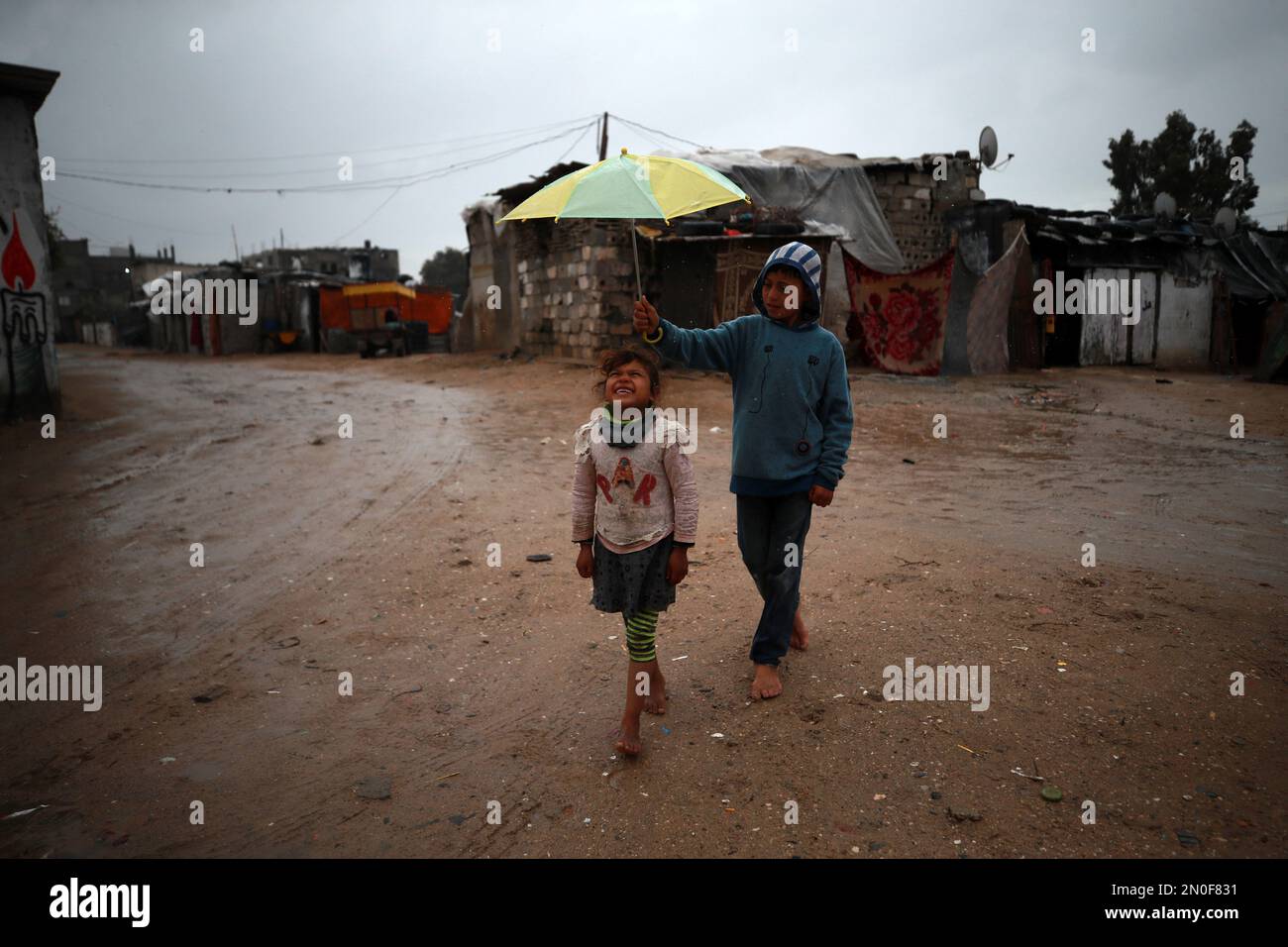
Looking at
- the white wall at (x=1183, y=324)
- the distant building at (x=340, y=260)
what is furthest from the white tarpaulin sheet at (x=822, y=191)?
the distant building at (x=340, y=260)

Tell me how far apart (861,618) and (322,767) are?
2.54m

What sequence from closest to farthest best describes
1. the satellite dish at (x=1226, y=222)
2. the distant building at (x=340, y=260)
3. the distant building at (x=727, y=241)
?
the distant building at (x=727, y=241), the satellite dish at (x=1226, y=222), the distant building at (x=340, y=260)

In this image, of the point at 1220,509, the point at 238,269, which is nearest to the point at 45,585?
the point at 1220,509

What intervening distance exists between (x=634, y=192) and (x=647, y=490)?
124 cm

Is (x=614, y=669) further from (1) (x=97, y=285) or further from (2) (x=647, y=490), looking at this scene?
(1) (x=97, y=285)

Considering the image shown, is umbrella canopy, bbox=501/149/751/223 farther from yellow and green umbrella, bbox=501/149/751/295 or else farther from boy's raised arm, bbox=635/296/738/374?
boy's raised arm, bbox=635/296/738/374

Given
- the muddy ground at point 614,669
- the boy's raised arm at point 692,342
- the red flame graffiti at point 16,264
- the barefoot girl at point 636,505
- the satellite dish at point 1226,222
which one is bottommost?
the muddy ground at point 614,669

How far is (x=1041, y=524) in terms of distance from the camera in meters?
5.47

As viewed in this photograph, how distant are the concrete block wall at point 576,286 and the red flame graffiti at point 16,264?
867 cm

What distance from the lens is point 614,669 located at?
3576 mm

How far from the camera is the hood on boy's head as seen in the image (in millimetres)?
3092

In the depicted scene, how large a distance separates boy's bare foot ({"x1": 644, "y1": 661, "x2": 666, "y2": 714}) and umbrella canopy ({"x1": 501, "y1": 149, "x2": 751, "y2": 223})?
1780 mm

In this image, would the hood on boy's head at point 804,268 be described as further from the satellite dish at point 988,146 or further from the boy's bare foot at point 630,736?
the satellite dish at point 988,146

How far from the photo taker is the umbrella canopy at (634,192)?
3088mm
